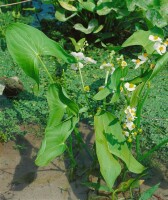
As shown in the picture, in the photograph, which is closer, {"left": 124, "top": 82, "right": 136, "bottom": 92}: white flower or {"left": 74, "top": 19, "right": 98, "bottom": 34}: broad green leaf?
{"left": 124, "top": 82, "right": 136, "bottom": 92}: white flower

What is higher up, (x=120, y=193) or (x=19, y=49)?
(x=19, y=49)

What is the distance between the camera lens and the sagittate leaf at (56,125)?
196 centimetres

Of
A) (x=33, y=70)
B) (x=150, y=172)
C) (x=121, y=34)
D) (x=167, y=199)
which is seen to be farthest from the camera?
(x=121, y=34)

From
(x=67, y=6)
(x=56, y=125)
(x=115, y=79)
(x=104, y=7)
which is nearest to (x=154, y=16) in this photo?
(x=104, y=7)

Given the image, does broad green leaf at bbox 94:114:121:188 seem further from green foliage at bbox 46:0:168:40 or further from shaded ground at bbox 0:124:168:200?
green foliage at bbox 46:0:168:40

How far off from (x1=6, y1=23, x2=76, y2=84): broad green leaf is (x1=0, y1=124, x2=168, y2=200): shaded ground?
573mm

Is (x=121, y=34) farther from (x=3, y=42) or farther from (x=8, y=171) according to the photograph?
(x=8, y=171)

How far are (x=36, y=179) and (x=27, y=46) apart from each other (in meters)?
0.73

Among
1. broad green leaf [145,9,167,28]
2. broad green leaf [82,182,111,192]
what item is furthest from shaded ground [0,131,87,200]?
broad green leaf [145,9,167,28]

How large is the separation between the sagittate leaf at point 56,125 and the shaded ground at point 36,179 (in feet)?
1.20

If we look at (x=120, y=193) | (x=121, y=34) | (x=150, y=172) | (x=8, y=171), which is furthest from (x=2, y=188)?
(x=121, y=34)

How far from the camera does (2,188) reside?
7.54 feet

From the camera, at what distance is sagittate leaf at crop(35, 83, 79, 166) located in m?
1.96

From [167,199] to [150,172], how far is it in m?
0.19
